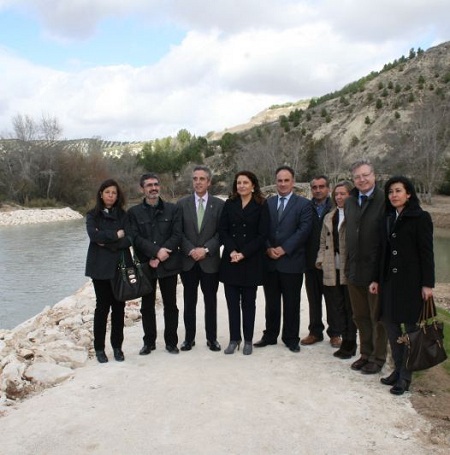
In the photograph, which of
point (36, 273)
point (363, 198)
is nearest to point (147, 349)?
point (363, 198)

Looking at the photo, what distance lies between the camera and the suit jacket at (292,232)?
5348mm

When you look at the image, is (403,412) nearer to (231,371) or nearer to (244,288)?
(231,371)

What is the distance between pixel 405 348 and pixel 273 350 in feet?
5.41

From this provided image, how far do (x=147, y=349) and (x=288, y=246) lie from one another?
2.03m

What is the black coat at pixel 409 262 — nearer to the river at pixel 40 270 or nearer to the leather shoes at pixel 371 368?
the leather shoes at pixel 371 368

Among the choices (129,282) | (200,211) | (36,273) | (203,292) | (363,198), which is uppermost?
(363,198)

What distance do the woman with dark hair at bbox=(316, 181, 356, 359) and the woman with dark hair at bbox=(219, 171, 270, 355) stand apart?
0.69m

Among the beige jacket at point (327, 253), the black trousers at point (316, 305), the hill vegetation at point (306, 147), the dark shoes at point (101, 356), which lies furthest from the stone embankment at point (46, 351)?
the hill vegetation at point (306, 147)

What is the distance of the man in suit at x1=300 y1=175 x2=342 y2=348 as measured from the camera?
18.2 ft

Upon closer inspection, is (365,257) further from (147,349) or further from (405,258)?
(147,349)

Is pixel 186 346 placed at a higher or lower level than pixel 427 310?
lower

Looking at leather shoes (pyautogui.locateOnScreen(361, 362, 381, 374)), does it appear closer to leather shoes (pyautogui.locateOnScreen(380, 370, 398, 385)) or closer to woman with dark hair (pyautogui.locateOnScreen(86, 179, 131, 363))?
leather shoes (pyautogui.locateOnScreen(380, 370, 398, 385))

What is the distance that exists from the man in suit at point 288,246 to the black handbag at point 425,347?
164 centimetres

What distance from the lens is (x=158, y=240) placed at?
207 inches
